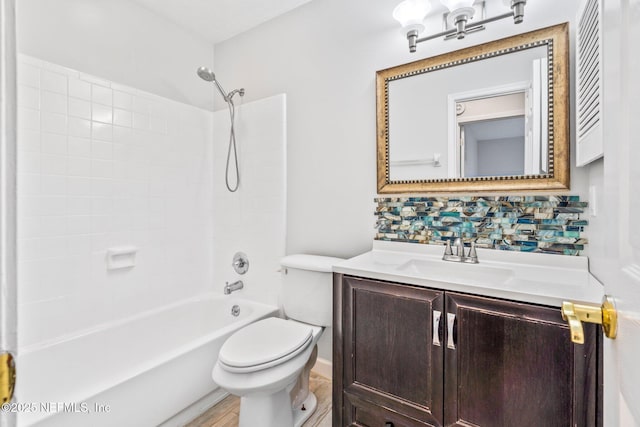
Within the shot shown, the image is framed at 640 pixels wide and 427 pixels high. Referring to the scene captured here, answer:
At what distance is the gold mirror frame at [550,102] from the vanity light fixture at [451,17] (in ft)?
0.31

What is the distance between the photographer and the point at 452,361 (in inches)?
43.8

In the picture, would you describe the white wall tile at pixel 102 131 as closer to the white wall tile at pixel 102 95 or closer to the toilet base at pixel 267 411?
the white wall tile at pixel 102 95

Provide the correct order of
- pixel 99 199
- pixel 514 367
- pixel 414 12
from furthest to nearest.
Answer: pixel 99 199, pixel 414 12, pixel 514 367

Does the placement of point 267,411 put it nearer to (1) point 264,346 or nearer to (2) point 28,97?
(1) point 264,346

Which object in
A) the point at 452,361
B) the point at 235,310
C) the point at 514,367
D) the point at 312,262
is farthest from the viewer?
the point at 235,310

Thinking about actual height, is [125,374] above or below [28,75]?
below

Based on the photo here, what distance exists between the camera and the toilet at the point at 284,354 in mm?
1290

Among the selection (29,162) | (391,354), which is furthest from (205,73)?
(391,354)

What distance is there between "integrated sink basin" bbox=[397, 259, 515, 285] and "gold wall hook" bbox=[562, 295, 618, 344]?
71 centimetres

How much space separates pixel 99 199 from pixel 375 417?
194 centimetres

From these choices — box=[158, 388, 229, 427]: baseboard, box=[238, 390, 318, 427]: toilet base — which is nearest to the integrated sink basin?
box=[238, 390, 318, 427]: toilet base

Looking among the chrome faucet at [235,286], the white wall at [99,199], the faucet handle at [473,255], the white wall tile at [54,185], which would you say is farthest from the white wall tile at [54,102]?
the faucet handle at [473,255]

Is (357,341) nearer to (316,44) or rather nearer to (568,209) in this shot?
A: (568,209)

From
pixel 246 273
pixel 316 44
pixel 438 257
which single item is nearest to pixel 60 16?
pixel 316 44
